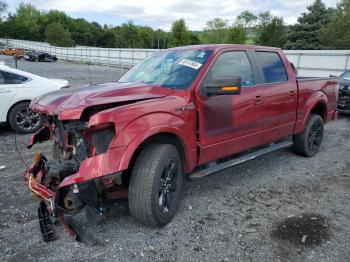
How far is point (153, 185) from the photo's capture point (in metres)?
3.47

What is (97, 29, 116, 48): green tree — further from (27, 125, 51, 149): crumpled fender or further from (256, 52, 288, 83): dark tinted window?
(27, 125, 51, 149): crumpled fender

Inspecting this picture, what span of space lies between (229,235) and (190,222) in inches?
18.6

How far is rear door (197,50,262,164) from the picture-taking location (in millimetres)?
4176

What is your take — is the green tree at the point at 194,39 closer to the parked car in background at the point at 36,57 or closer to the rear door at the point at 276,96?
the parked car in background at the point at 36,57

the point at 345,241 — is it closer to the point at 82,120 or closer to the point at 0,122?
the point at 82,120

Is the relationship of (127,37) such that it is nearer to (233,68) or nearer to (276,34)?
(276,34)

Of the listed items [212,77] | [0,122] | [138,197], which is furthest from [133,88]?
[0,122]

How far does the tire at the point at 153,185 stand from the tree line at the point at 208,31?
37521 millimetres

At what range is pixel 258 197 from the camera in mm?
4617

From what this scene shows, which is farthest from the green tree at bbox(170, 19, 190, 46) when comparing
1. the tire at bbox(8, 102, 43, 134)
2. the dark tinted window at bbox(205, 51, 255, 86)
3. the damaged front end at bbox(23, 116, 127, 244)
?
the damaged front end at bbox(23, 116, 127, 244)

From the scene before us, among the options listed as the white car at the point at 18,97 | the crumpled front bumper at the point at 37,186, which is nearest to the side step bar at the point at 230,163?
the crumpled front bumper at the point at 37,186

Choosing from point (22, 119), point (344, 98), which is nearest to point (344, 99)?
point (344, 98)

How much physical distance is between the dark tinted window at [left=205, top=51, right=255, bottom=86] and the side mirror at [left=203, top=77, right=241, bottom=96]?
1.00 ft

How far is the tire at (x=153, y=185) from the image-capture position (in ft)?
11.4
